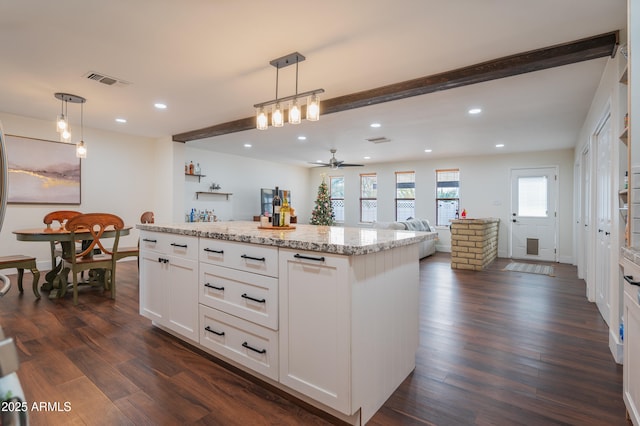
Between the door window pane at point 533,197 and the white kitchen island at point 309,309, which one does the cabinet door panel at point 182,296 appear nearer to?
the white kitchen island at point 309,309

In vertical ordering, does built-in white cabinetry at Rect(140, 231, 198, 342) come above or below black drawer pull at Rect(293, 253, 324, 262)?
below

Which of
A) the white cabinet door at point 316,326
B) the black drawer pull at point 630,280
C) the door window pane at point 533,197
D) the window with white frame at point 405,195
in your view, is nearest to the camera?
the black drawer pull at point 630,280

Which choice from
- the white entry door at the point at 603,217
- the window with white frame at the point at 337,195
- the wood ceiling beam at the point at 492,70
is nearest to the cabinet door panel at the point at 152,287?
the wood ceiling beam at the point at 492,70

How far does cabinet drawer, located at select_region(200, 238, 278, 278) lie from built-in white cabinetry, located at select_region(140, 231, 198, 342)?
16 centimetres

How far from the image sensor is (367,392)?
164 cm

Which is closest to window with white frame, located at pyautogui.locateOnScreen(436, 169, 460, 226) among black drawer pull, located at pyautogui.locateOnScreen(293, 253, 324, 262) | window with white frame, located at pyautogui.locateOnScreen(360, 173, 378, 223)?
window with white frame, located at pyautogui.locateOnScreen(360, 173, 378, 223)

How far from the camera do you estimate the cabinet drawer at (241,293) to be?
6.07ft

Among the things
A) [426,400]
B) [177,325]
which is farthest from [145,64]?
[426,400]

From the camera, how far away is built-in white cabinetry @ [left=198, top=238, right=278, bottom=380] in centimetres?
185

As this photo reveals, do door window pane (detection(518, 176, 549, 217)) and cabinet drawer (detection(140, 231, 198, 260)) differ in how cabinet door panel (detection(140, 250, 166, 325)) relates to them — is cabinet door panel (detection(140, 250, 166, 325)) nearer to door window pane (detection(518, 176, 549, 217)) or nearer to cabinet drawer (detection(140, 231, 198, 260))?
cabinet drawer (detection(140, 231, 198, 260))

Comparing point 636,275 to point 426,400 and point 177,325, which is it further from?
point 177,325

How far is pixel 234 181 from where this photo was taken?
8.27 metres

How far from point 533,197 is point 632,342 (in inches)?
270

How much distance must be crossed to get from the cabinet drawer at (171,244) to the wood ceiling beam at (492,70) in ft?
8.00
